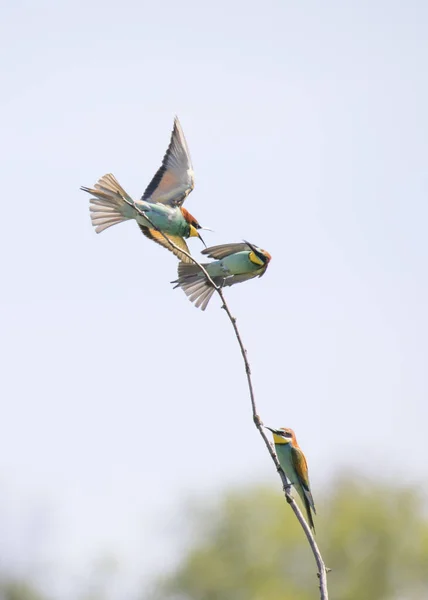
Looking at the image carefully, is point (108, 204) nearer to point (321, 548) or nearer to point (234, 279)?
point (234, 279)

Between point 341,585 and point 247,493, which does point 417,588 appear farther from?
point 247,493

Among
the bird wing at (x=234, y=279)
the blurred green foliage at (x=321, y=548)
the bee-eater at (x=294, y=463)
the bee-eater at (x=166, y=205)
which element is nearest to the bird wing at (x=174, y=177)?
the bee-eater at (x=166, y=205)

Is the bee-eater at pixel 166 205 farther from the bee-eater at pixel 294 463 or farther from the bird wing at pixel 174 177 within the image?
the bee-eater at pixel 294 463

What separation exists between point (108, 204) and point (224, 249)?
1.73 ft

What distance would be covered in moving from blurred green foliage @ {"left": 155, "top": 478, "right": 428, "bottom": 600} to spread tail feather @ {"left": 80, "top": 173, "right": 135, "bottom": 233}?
10232 mm

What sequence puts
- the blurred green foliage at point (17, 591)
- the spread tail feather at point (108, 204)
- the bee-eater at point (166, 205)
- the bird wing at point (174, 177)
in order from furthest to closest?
the blurred green foliage at point (17, 591), the bird wing at point (174, 177), the bee-eater at point (166, 205), the spread tail feather at point (108, 204)

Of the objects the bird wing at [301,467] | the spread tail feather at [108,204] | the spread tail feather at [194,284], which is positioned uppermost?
the spread tail feather at [108,204]

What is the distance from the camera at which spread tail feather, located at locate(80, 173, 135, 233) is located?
464cm

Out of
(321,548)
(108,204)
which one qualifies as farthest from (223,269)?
(321,548)

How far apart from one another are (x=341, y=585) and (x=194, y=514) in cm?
200

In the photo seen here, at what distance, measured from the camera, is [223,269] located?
4.70 m

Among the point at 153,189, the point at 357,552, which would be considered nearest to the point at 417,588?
the point at 357,552

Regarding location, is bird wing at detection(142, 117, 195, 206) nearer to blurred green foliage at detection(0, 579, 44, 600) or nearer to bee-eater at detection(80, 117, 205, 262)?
bee-eater at detection(80, 117, 205, 262)

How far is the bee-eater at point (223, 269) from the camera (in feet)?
15.3
